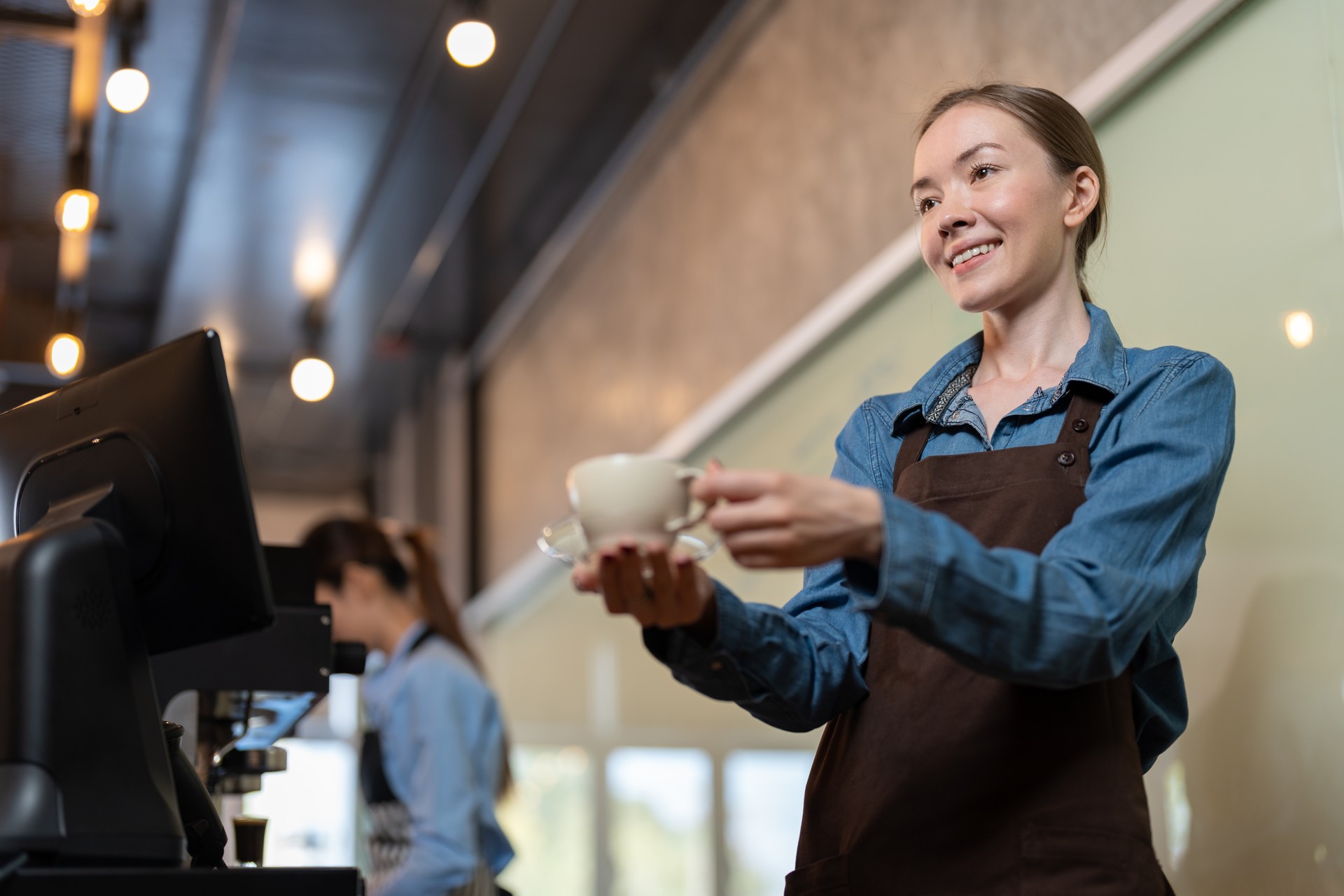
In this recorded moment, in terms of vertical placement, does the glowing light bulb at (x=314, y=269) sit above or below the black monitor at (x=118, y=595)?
above

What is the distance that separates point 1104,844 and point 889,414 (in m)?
0.53

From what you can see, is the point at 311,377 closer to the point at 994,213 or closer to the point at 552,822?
the point at 552,822

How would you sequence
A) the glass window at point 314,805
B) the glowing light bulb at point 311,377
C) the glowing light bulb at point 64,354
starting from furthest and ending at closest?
1. the glass window at point 314,805
2. the glowing light bulb at point 311,377
3. the glowing light bulb at point 64,354

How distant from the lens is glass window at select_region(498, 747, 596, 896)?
15.8 feet

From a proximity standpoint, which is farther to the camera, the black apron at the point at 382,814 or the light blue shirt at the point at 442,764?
the black apron at the point at 382,814

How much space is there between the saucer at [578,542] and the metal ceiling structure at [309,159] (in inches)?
123

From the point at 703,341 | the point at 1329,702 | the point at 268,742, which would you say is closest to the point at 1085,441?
the point at 1329,702

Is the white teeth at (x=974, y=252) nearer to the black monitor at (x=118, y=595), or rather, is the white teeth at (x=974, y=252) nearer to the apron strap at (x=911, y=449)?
the apron strap at (x=911, y=449)

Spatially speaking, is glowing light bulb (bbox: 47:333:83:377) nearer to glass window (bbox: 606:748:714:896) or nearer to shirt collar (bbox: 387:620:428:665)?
shirt collar (bbox: 387:620:428:665)

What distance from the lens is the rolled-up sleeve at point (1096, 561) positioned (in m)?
0.98

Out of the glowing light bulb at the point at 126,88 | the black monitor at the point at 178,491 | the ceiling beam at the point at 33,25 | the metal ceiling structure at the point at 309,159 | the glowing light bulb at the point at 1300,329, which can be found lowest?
the black monitor at the point at 178,491

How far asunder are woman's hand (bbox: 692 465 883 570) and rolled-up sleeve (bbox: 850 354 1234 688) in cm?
2

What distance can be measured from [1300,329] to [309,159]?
3938 millimetres

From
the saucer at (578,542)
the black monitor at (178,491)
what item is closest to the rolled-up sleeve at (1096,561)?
the saucer at (578,542)
